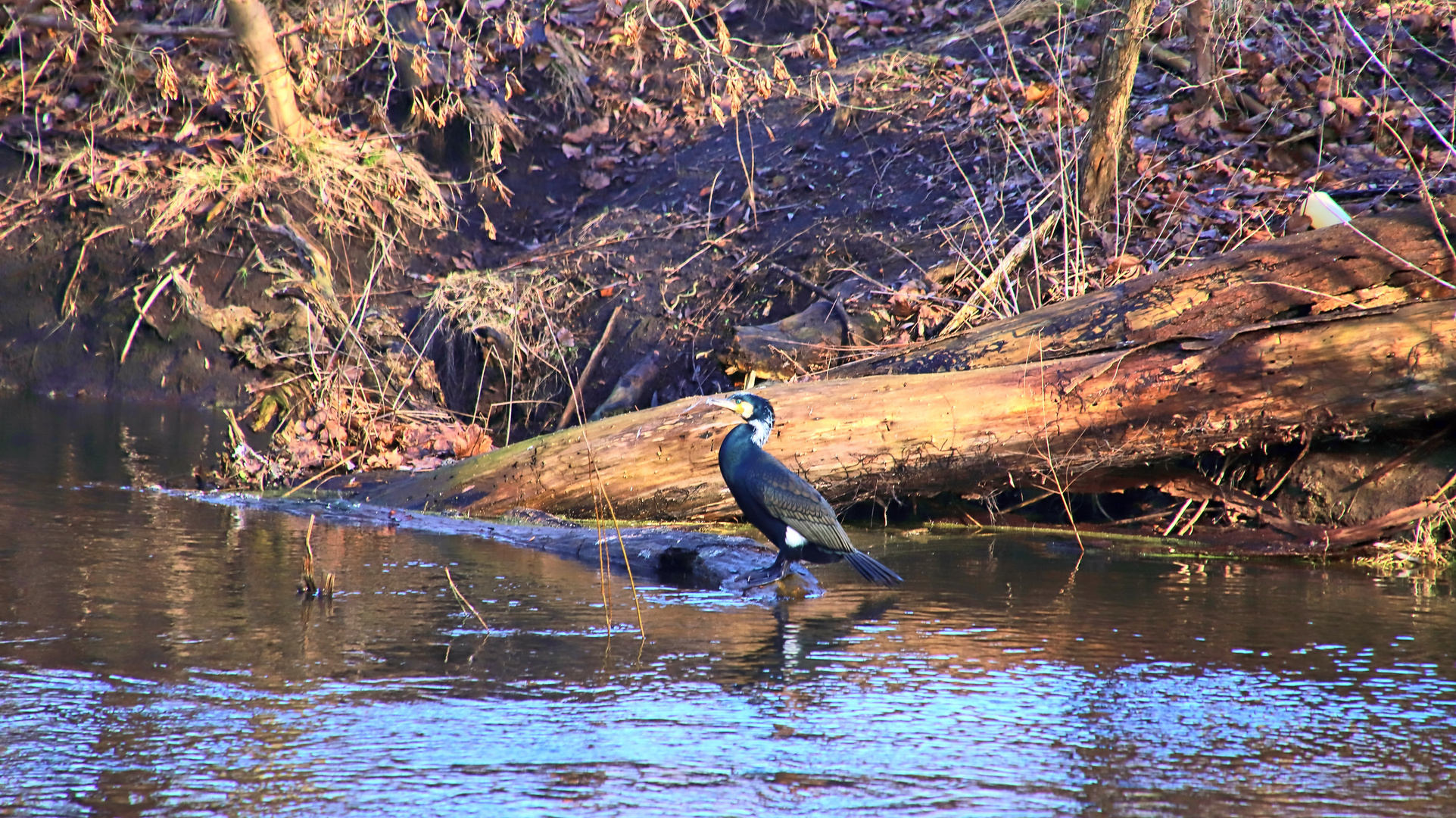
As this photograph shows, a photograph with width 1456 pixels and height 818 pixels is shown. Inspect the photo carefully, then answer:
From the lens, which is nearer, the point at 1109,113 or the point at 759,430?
the point at 759,430

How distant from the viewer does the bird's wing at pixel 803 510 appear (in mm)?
5488

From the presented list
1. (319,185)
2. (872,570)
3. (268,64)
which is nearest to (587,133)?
(319,185)

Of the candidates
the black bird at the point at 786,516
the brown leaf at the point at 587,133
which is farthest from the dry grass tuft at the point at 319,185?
the black bird at the point at 786,516

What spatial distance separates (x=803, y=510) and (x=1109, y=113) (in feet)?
14.5

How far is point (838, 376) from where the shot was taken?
7.49m

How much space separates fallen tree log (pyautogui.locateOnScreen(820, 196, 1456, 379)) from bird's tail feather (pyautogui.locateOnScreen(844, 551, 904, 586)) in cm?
178

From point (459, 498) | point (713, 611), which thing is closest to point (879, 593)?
point (713, 611)

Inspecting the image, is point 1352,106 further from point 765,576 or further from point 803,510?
point 765,576

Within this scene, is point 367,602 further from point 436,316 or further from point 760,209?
point 760,209

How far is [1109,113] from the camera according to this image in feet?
27.7

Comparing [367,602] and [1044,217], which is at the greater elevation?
[1044,217]

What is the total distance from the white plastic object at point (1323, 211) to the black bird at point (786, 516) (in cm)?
331

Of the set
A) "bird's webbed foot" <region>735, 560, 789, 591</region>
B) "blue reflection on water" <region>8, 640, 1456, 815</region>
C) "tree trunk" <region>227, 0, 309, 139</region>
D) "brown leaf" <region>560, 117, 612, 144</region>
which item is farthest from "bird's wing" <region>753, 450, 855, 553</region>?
"tree trunk" <region>227, 0, 309, 139</region>

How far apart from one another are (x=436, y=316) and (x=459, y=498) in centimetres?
340
